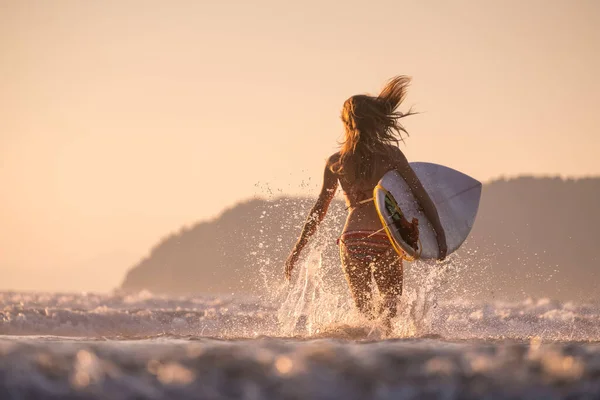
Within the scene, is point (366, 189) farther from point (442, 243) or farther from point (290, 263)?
point (290, 263)

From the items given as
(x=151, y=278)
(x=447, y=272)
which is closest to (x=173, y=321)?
(x=447, y=272)

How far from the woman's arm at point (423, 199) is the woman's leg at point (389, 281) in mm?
399

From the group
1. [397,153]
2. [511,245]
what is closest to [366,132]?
[397,153]

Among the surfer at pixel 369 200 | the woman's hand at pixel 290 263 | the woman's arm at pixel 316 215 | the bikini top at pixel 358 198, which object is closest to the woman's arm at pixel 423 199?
the surfer at pixel 369 200

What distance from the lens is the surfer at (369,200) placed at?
5605mm

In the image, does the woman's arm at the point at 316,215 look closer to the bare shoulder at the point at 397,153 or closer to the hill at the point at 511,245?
the bare shoulder at the point at 397,153

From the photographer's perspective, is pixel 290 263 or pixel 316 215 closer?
pixel 316 215

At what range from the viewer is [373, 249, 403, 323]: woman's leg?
5.66 m

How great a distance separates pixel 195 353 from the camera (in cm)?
194

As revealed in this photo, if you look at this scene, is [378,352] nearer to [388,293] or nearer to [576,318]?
[388,293]

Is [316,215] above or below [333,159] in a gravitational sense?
Result: below

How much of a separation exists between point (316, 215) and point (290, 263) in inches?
18.2

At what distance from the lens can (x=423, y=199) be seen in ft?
19.0

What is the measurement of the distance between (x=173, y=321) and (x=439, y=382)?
893 centimetres
